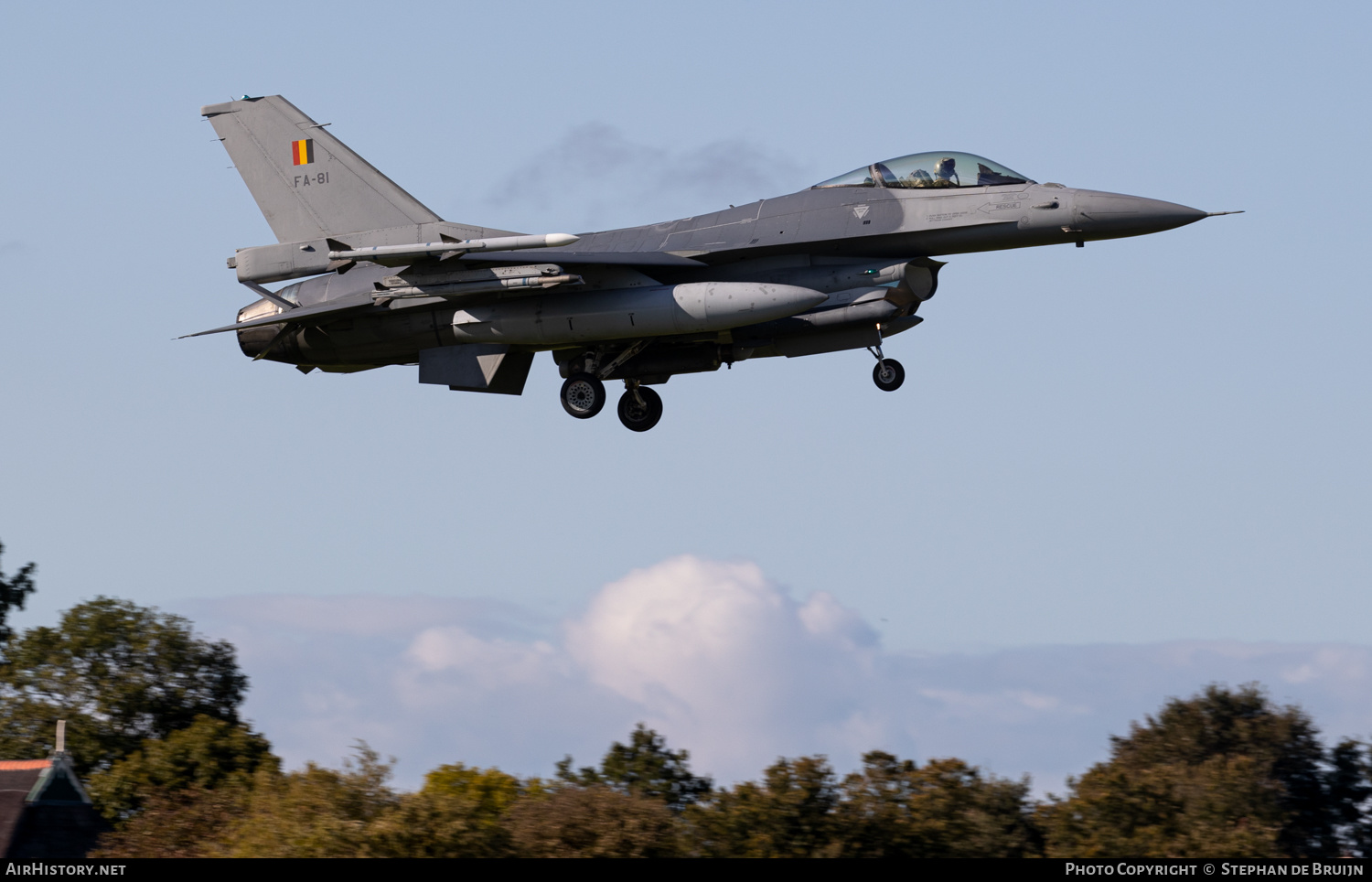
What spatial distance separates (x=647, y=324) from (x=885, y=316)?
327 centimetres

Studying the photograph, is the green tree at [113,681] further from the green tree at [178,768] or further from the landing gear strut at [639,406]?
the landing gear strut at [639,406]

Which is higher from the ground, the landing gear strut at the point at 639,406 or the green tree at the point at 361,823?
the landing gear strut at the point at 639,406

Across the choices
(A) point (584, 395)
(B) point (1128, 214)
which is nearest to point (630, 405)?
(A) point (584, 395)

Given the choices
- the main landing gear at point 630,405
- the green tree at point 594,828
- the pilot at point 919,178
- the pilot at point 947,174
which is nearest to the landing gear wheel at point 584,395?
the main landing gear at point 630,405

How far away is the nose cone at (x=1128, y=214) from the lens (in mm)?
24172

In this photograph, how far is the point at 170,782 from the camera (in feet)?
125

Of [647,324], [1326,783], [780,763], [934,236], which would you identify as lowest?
[780,763]

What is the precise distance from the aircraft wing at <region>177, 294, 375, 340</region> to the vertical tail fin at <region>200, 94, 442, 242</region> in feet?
6.50

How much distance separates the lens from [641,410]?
2756 cm

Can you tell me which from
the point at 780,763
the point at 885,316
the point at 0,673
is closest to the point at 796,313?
the point at 885,316

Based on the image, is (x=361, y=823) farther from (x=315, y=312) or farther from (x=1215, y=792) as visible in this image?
(x=1215, y=792)

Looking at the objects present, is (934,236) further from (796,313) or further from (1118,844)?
(1118,844)

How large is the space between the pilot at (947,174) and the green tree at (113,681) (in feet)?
84.9

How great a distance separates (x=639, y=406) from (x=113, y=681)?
21195mm
